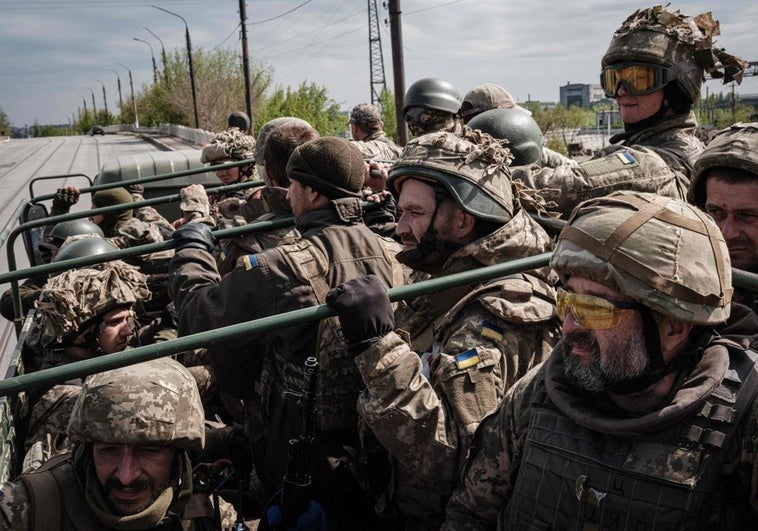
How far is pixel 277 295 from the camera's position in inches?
117

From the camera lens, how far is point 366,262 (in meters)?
3.19

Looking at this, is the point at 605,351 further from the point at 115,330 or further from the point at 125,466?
the point at 115,330

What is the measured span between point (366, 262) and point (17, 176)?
126 feet

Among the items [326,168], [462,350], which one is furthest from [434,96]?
[462,350]

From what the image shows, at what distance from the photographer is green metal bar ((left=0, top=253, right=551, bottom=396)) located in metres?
1.93

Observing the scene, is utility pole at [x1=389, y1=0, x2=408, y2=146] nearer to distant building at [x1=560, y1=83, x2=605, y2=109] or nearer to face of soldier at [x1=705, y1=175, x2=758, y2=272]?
face of soldier at [x1=705, y1=175, x2=758, y2=272]

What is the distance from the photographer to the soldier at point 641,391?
Result: 1.77m

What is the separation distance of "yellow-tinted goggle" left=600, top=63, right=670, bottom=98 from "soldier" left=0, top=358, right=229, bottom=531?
2997 millimetres

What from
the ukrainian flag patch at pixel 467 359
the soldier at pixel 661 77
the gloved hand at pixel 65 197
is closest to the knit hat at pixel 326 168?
the soldier at pixel 661 77

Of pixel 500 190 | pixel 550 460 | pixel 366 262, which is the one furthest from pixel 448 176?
pixel 550 460

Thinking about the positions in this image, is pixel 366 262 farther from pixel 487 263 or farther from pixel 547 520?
pixel 547 520

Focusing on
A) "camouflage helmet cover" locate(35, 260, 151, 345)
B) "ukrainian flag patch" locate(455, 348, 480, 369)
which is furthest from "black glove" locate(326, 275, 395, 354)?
"camouflage helmet cover" locate(35, 260, 151, 345)

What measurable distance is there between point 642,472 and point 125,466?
1706mm

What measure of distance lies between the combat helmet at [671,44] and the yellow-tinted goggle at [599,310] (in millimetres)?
2580
